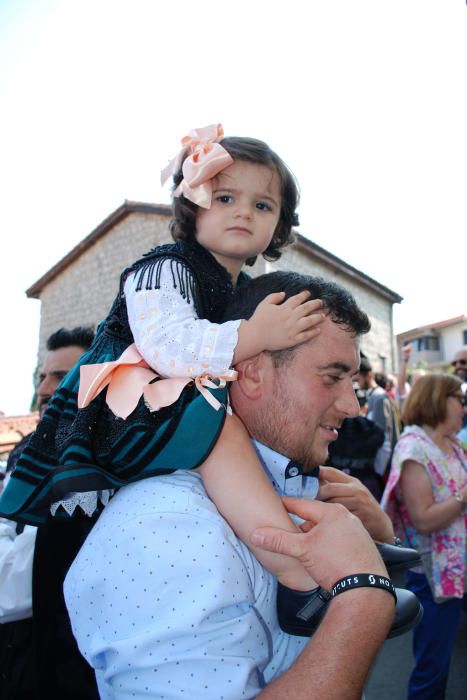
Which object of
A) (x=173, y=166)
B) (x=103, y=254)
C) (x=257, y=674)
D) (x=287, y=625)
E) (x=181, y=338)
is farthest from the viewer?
(x=103, y=254)

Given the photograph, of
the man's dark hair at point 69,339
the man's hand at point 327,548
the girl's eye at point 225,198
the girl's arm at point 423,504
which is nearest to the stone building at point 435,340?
the girl's arm at point 423,504

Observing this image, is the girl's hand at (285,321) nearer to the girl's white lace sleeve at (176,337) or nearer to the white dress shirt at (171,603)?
the girl's white lace sleeve at (176,337)

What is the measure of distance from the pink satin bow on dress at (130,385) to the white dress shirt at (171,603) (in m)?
0.24

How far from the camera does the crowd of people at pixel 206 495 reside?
1.19 metres

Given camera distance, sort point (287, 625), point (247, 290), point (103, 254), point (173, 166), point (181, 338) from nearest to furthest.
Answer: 1. point (287, 625)
2. point (181, 338)
3. point (247, 290)
4. point (173, 166)
5. point (103, 254)

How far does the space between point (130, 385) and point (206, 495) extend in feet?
1.24

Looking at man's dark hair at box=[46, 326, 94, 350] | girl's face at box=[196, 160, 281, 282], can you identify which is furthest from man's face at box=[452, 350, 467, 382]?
girl's face at box=[196, 160, 281, 282]

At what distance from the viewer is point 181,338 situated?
1559 mm

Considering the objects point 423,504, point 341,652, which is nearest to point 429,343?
point 423,504

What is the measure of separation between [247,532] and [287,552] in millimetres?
120

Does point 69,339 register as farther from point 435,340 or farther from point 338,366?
point 435,340

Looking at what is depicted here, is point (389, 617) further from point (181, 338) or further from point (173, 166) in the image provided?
point (173, 166)

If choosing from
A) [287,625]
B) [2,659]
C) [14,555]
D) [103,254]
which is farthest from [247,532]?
[103,254]

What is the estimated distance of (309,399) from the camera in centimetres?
173
